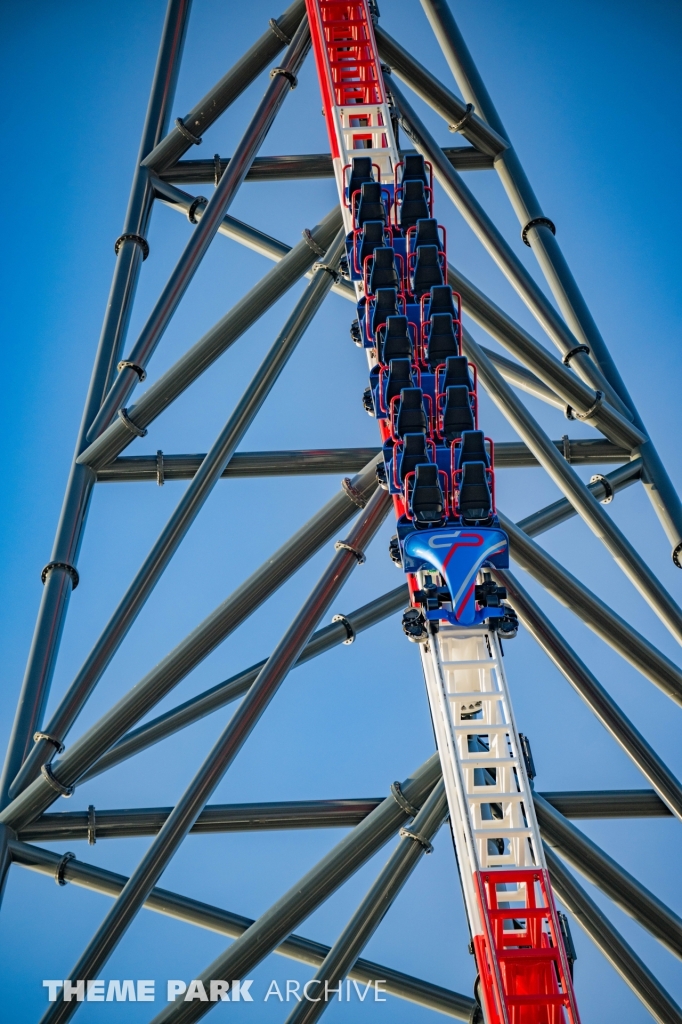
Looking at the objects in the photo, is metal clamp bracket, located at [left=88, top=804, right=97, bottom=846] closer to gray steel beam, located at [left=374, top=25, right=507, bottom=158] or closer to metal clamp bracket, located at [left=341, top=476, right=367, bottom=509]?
metal clamp bracket, located at [left=341, top=476, right=367, bottom=509]

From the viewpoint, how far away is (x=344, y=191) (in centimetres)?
1806

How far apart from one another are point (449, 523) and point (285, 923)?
3985 millimetres

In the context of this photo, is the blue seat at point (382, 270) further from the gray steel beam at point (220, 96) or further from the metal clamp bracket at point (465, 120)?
the gray steel beam at point (220, 96)

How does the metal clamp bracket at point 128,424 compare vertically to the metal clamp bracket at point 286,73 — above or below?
below

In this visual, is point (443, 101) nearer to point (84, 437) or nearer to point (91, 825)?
point (84, 437)

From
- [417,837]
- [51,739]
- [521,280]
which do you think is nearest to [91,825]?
[51,739]

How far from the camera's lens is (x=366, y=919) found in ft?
48.7

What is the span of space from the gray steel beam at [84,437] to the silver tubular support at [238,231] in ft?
0.75

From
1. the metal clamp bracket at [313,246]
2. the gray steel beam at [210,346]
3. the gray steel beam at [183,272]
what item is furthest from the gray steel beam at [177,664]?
the metal clamp bracket at [313,246]

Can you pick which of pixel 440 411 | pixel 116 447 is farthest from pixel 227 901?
pixel 440 411

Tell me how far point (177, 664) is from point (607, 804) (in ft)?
14.2

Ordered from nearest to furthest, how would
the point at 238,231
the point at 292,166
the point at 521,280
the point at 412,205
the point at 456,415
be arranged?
1. the point at 456,415
2. the point at 412,205
3. the point at 521,280
4. the point at 292,166
5. the point at 238,231

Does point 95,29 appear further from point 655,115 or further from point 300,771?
point 300,771

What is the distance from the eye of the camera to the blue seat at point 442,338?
50.5 ft
